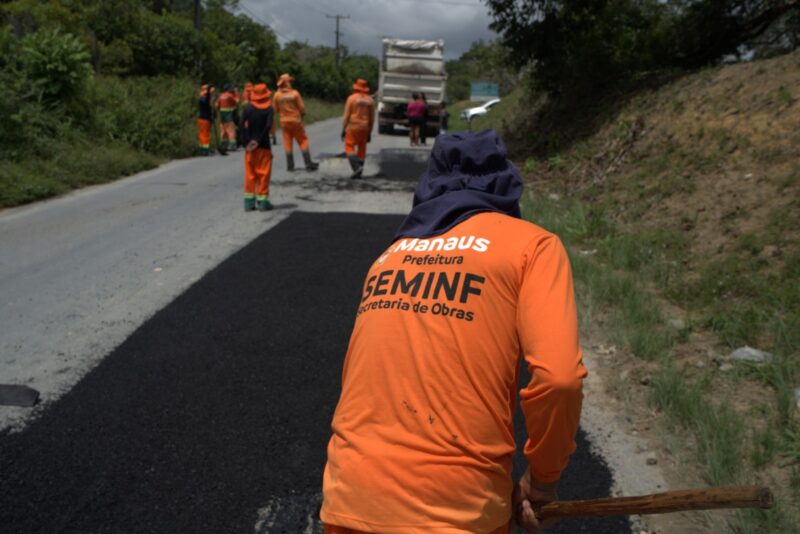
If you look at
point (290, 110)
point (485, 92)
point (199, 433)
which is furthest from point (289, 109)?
point (485, 92)

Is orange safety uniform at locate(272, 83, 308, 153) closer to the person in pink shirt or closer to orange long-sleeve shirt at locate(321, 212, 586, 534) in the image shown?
the person in pink shirt

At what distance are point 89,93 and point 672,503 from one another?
17.5m

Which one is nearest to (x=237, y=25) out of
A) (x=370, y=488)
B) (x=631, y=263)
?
(x=631, y=263)

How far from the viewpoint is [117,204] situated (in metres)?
10.5

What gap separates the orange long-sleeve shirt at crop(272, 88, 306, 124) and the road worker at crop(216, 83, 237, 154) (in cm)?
551

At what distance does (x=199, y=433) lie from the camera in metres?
3.67

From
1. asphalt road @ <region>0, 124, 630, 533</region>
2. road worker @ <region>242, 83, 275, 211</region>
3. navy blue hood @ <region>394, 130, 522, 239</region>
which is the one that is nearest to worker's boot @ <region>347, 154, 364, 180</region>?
road worker @ <region>242, 83, 275, 211</region>

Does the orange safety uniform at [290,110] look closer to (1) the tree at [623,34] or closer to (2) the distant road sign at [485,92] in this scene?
(1) the tree at [623,34]

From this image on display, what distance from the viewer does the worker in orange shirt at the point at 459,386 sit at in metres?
1.55

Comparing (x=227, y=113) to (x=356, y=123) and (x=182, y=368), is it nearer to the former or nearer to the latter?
(x=356, y=123)

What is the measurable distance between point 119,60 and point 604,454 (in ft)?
85.5

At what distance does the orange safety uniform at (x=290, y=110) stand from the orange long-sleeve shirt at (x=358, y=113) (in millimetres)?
901

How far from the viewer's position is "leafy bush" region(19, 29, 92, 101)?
47.6 feet

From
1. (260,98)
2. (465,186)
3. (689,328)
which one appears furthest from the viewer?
(260,98)
